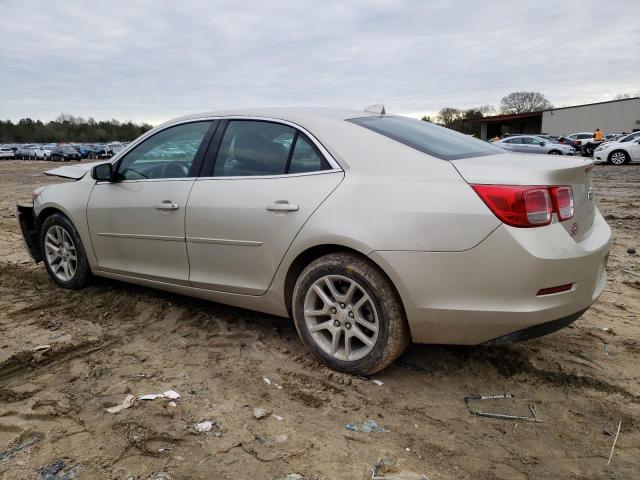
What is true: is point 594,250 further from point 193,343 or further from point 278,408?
point 193,343

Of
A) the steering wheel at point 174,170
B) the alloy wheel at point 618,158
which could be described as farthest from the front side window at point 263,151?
the alloy wheel at point 618,158

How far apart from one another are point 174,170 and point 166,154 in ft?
0.78

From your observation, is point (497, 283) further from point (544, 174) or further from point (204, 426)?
point (204, 426)

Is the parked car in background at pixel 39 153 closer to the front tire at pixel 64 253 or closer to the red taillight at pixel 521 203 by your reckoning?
the front tire at pixel 64 253

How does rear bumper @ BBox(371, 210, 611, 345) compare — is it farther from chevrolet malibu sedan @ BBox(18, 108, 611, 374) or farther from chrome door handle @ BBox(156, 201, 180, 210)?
chrome door handle @ BBox(156, 201, 180, 210)

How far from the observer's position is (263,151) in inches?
141

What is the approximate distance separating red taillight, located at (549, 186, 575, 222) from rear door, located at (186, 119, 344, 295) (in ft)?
3.73

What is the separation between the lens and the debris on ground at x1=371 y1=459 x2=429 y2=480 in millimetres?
2297

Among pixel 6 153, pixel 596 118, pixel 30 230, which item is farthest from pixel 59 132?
pixel 30 230

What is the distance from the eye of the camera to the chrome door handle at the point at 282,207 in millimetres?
3221

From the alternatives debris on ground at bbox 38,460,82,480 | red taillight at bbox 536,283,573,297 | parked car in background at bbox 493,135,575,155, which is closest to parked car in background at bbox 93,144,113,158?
parked car in background at bbox 493,135,575,155

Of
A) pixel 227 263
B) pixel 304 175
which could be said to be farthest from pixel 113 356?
pixel 304 175

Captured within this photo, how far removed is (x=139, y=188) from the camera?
4.14 metres

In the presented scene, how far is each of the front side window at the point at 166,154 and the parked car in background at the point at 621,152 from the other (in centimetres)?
2318
